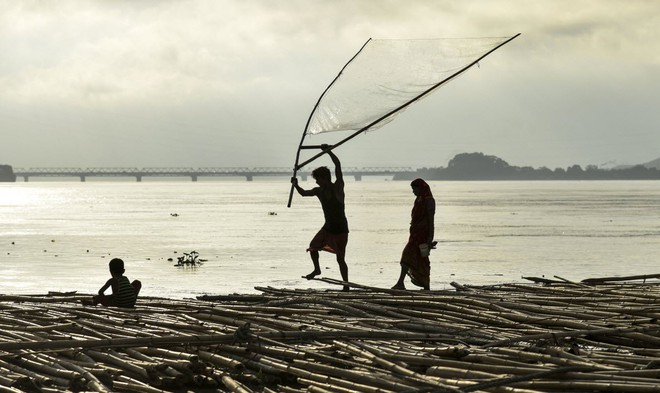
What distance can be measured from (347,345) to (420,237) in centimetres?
503

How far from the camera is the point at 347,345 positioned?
6.64 m

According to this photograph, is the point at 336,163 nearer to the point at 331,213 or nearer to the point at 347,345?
the point at 331,213

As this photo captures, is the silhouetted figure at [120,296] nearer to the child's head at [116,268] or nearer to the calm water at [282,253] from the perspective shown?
the child's head at [116,268]

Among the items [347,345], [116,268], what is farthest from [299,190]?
[347,345]

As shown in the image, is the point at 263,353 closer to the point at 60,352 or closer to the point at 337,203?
the point at 60,352

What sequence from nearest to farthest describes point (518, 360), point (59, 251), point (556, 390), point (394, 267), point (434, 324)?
point (556, 390)
point (518, 360)
point (434, 324)
point (394, 267)
point (59, 251)

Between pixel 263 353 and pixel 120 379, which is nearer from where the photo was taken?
pixel 120 379

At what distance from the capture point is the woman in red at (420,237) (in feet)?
37.4

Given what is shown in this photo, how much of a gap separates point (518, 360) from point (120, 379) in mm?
2358

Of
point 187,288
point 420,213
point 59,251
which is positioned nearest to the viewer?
point 420,213

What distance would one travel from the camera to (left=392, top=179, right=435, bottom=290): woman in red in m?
11.4

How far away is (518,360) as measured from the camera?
617 centimetres

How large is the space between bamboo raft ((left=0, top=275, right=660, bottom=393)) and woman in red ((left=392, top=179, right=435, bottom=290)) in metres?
2.67

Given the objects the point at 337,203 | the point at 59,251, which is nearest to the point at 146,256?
the point at 59,251
